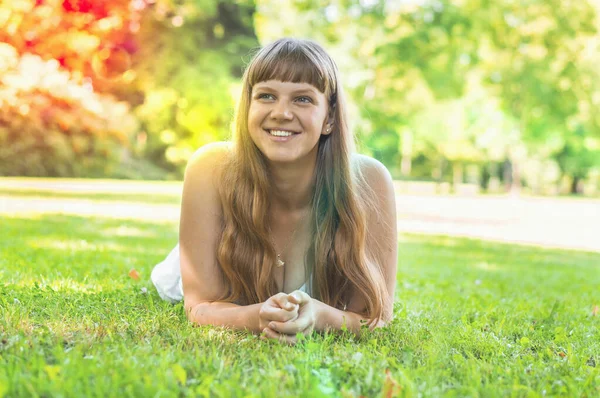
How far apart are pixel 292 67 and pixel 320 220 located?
2.78 ft

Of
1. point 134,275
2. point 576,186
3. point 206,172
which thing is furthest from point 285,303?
point 576,186

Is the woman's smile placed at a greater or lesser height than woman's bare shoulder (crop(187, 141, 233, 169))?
greater

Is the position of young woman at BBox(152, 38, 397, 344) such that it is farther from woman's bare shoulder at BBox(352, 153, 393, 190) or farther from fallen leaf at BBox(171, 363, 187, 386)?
fallen leaf at BBox(171, 363, 187, 386)

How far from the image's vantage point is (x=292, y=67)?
125 inches

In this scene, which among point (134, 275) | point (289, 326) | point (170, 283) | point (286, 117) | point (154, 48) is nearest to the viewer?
point (289, 326)

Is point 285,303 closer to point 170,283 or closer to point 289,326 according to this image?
point 289,326

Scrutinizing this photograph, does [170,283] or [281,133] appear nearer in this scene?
[281,133]

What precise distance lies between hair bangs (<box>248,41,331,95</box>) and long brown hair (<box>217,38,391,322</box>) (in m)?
0.07

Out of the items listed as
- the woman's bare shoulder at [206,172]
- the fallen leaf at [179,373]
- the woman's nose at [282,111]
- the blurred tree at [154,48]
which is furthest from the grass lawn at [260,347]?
the blurred tree at [154,48]

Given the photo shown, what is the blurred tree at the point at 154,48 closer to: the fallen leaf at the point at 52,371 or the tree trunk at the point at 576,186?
the fallen leaf at the point at 52,371

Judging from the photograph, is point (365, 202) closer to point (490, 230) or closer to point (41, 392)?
point (41, 392)

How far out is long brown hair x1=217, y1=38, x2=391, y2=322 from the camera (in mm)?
3389

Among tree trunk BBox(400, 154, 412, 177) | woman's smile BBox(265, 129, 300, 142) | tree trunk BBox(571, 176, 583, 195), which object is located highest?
woman's smile BBox(265, 129, 300, 142)

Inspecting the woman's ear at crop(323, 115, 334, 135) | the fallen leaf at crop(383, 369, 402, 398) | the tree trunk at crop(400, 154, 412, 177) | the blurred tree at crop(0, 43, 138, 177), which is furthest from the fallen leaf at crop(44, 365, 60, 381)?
the tree trunk at crop(400, 154, 412, 177)
